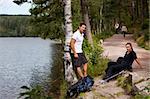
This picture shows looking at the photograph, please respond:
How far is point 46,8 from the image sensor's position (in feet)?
123

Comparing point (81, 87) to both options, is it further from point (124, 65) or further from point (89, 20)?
point (89, 20)

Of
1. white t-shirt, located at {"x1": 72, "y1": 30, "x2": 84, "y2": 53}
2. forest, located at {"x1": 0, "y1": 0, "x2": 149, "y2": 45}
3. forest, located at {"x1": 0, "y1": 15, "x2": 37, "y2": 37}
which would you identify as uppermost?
white t-shirt, located at {"x1": 72, "y1": 30, "x2": 84, "y2": 53}

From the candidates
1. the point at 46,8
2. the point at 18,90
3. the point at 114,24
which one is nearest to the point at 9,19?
the point at 114,24

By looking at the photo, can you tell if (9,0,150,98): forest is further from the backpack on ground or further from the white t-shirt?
the backpack on ground

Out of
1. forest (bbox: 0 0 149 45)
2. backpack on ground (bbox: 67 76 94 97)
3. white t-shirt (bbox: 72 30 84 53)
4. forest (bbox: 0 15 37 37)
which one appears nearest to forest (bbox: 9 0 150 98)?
forest (bbox: 0 0 149 45)

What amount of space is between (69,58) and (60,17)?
1874 centimetres

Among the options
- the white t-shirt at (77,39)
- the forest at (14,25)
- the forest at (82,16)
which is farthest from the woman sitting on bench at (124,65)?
the forest at (14,25)

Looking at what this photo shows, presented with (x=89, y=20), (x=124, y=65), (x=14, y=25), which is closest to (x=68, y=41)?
(x=124, y=65)

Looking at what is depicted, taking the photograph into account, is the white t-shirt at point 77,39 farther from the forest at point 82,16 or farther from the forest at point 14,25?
the forest at point 14,25

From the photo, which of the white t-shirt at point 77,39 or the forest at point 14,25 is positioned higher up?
the white t-shirt at point 77,39

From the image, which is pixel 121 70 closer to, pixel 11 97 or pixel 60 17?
pixel 11 97

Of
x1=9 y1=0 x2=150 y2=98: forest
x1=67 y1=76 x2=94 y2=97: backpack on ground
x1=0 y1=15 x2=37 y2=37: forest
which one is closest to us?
x1=67 y1=76 x2=94 y2=97: backpack on ground

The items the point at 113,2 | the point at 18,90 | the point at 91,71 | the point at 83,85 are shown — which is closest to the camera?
the point at 83,85

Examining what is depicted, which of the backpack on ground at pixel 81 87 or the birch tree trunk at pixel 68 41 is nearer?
the backpack on ground at pixel 81 87
